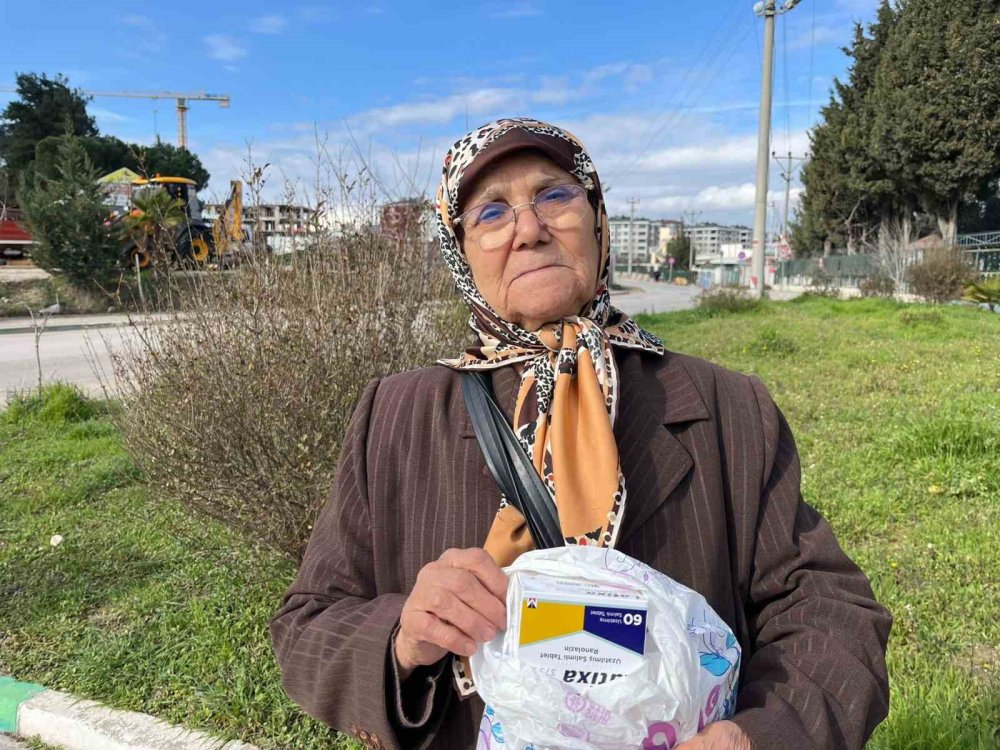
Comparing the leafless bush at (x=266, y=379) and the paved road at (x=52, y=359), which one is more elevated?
the leafless bush at (x=266, y=379)

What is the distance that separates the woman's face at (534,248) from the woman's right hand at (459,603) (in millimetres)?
554

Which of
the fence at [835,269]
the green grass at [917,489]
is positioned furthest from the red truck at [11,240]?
Result: the fence at [835,269]

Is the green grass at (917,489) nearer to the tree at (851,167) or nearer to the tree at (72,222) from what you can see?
the tree at (72,222)

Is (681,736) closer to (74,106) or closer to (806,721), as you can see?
(806,721)

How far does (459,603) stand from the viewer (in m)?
1.06

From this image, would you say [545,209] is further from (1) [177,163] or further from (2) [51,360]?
(1) [177,163]

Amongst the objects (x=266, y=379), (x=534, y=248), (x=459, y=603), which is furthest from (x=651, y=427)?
(x=266, y=379)

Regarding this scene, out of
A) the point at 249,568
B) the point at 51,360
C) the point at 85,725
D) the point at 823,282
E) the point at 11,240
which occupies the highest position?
the point at 11,240

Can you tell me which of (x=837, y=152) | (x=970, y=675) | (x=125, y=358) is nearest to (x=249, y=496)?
(x=125, y=358)

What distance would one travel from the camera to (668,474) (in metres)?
1.36

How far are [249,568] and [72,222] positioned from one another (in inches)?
737

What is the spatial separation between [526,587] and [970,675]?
2.61 meters

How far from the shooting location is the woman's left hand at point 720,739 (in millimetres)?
1005

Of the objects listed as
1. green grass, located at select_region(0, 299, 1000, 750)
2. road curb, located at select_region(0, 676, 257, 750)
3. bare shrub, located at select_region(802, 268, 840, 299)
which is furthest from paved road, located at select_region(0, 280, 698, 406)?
bare shrub, located at select_region(802, 268, 840, 299)
